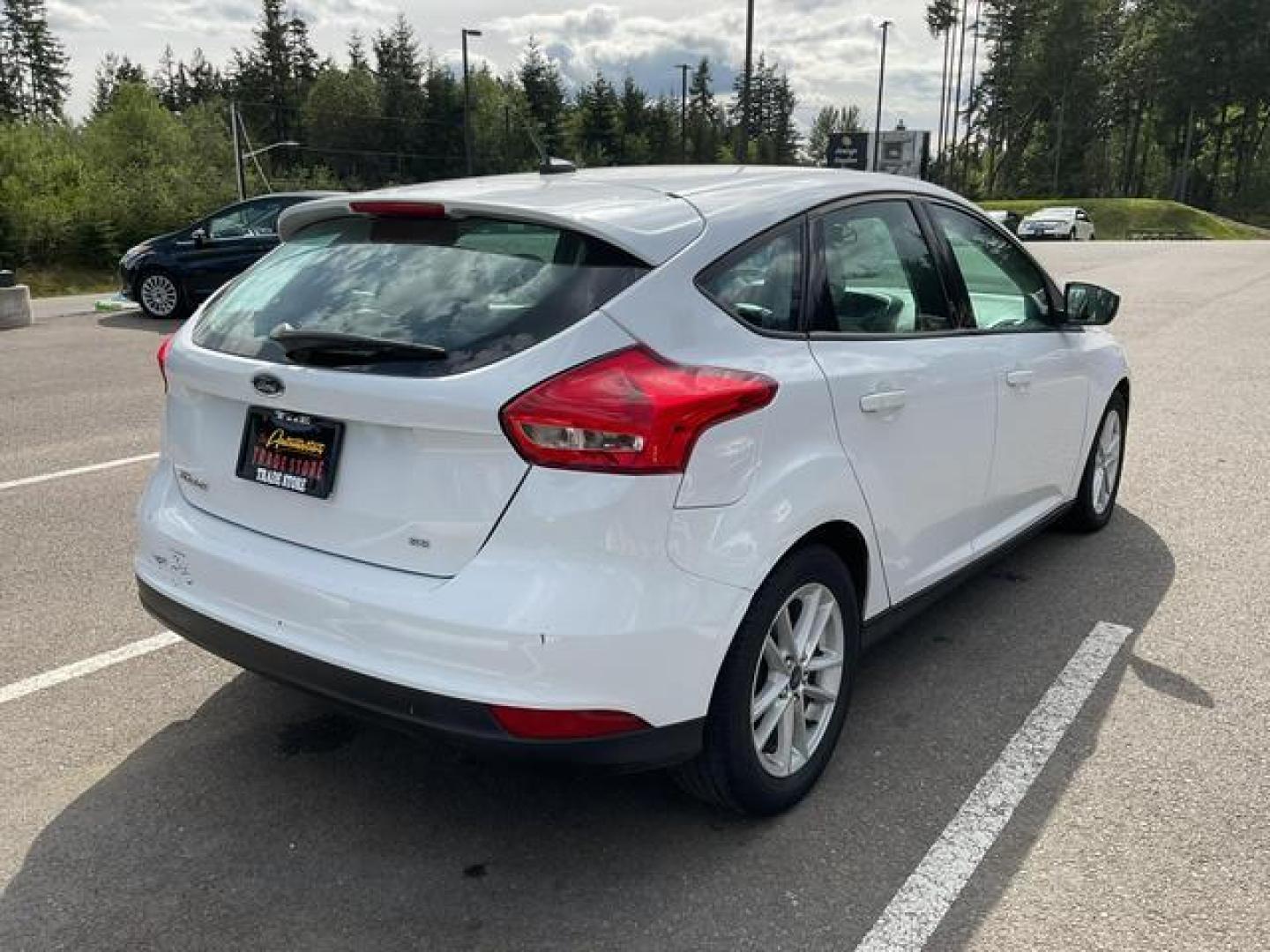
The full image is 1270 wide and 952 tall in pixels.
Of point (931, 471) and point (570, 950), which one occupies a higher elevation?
point (931, 471)

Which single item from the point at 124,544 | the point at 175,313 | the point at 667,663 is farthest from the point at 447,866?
the point at 175,313

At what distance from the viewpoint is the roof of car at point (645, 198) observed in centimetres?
266

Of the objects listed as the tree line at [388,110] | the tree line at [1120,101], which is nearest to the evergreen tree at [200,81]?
the tree line at [388,110]

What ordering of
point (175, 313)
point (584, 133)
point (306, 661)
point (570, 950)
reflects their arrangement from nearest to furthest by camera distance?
point (570, 950) → point (306, 661) → point (175, 313) → point (584, 133)

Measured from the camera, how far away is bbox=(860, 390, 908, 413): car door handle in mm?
3020

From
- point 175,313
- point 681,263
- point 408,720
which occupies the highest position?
point 681,263

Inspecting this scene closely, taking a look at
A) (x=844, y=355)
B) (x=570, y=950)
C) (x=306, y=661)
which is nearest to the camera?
(x=570, y=950)

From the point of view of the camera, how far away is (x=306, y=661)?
256 centimetres

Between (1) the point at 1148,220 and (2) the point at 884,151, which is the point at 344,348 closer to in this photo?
(2) the point at 884,151

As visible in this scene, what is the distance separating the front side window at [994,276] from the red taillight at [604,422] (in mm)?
1907

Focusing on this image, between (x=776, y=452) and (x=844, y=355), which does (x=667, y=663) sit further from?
(x=844, y=355)

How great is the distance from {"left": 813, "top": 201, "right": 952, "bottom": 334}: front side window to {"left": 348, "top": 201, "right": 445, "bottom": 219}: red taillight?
1083 millimetres

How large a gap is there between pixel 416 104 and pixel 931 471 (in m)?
99.5

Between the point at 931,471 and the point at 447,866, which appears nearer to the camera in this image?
the point at 447,866
